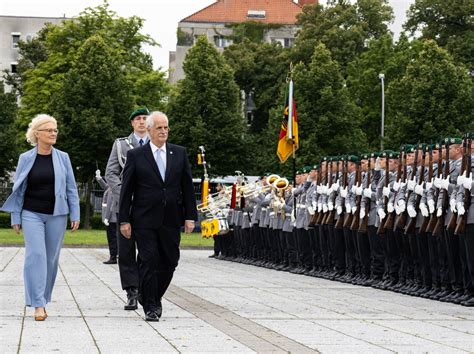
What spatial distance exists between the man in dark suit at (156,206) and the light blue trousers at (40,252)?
2.32 ft

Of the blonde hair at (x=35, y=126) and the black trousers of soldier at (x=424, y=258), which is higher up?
the blonde hair at (x=35, y=126)

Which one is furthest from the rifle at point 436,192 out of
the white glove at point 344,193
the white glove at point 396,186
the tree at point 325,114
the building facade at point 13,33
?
the building facade at point 13,33

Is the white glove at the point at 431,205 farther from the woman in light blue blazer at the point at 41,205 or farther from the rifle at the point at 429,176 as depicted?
the woman in light blue blazer at the point at 41,205

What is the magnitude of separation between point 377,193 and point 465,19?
56.1m

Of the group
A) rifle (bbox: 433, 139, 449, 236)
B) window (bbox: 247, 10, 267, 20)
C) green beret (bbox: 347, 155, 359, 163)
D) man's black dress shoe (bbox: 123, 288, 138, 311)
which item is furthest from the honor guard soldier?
window (bbox: 247, 10, 267, 20)

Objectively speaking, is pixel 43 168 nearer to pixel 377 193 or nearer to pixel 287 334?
pixel 287 334

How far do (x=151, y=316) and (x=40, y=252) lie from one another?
1.27 meters

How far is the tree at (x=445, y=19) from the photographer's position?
2885 inches

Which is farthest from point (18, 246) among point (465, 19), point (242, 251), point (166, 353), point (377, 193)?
point (465, 19)

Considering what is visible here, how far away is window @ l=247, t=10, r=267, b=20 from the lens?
111 meters

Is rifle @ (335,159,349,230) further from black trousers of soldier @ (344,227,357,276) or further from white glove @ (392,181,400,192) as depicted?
white glove @ (392,181,400,192)

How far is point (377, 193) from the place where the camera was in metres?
20.2

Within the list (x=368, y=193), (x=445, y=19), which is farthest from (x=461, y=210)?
(x=445, y=19)

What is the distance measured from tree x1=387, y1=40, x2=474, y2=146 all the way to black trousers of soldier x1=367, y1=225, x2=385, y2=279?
3785 cm
